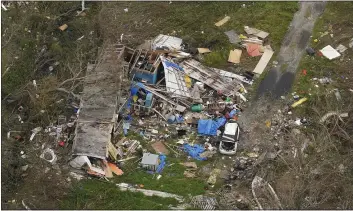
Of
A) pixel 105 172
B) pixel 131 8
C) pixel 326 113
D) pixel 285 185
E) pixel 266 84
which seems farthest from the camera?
pixel 131 8

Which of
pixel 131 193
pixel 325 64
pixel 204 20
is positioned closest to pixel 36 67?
pixel 131 193

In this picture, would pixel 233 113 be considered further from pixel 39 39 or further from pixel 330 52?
pixel 39 39

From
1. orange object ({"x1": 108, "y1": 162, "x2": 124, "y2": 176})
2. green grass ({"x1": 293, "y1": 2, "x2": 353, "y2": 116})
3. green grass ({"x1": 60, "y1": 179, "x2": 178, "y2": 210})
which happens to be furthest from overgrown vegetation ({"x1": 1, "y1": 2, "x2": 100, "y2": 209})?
green grass ({"x1": 293, "y1": 2, "x2": 353, "y2": 116})

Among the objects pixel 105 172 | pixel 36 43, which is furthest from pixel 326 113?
pixel 36 43

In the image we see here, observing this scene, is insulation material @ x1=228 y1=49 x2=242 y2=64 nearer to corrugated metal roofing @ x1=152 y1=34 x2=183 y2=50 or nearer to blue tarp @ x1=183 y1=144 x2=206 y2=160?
corrugated metal roofing @ x1=152 y1=34 x2=183 y2=50

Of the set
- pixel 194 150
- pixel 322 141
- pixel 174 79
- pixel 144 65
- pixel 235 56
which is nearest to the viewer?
pixel 322 141

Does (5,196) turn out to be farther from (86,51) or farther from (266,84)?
(266,84)

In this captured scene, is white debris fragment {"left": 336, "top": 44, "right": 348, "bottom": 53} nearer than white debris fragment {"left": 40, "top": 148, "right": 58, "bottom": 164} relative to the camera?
No
